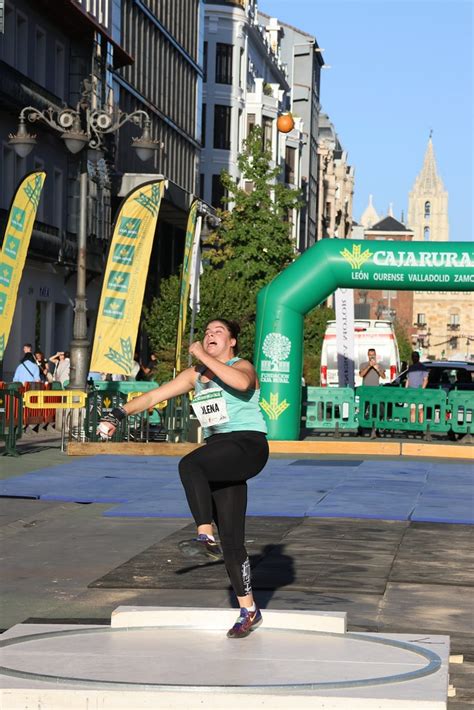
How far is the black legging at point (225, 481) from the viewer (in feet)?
27.3

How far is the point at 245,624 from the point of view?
8000 millimetres

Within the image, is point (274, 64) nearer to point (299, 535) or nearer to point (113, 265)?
point (113, 265)

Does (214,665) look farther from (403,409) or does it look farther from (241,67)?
(241,67)

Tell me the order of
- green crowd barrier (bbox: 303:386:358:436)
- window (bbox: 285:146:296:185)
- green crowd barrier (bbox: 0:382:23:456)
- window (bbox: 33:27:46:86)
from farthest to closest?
window (bbox: 285:146:296:185)
window (bbox: 33:27:46:86)
green crowd barrier (bbox: 303:386:358:436)
green crowd barrier (bbox: 0:382:23:456)

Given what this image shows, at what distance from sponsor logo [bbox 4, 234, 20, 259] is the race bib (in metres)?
18.6

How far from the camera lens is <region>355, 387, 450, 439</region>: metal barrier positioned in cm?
3053

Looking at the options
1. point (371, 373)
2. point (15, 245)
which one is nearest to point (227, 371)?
point (15, 245)

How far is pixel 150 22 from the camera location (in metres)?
55.7

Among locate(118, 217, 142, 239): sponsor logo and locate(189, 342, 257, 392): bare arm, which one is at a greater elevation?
locate(118, 217, 142, 239): sponsor logo

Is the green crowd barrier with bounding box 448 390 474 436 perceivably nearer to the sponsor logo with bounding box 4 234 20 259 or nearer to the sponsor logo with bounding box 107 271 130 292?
the sponsor logo with bounding box 107 271 130 292

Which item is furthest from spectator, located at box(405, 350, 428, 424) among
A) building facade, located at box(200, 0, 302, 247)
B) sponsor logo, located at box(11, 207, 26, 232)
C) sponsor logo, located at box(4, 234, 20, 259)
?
building facade, located at box(200, 0, 302, 247)

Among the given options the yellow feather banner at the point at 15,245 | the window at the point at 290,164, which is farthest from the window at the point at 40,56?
the window at the point at 290,164

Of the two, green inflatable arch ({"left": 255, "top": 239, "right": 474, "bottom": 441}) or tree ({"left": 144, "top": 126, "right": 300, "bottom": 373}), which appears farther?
tree ({"left": 144, "top": 126, "right": 300, "bottom": 373})

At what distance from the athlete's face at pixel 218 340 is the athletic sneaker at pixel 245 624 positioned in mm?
1397
